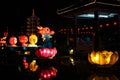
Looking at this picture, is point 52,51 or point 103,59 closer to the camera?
point 103,59

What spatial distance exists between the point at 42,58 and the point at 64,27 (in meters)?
17.0

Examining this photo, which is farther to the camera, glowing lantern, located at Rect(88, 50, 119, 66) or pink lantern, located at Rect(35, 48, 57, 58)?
pink lantern, located at Rect(35, 48, 57, 58)

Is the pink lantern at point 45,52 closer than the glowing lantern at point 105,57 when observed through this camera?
No

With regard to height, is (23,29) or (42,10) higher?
(42,10)

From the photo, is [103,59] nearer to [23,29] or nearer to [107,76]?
[107,76]

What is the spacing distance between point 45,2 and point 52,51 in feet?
65.3

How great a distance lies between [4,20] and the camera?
3375cm

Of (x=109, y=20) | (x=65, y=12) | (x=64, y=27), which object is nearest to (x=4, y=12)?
(x=64, y=27)

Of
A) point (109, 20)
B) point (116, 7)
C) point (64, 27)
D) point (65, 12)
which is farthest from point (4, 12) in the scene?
point (116, 7)

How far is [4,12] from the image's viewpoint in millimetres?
33562

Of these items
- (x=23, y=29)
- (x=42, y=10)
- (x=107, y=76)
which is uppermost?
(x=42, y=10)

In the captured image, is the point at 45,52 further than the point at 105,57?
Yes

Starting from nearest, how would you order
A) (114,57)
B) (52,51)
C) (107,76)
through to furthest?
(107,76) → (114,57) → (52,51)

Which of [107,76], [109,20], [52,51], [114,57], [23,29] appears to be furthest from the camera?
[23,29]
